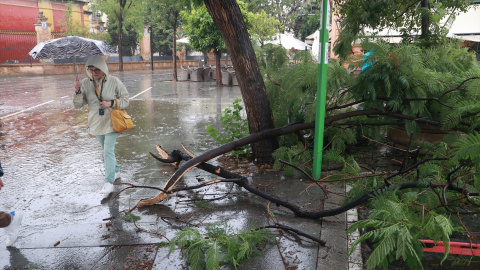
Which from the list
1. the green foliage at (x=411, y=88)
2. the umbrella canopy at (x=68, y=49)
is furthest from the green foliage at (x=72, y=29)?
the green foliage at (x=411, y=88)

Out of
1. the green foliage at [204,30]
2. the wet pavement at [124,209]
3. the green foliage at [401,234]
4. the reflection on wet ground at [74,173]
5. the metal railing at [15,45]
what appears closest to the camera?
the green foliage at [401,234]

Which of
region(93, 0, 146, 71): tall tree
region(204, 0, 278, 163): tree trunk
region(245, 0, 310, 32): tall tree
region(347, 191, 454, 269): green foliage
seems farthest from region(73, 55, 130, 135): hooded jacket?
region(245, 0, 310, 32): tall tree

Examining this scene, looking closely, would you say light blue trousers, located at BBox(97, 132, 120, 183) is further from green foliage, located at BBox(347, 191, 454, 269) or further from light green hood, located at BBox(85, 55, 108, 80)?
green foliage, located at BBox(347, 191, 454, 269)

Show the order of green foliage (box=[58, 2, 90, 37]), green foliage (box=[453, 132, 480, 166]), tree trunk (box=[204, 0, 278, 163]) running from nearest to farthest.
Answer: green foliage (box=[453, 132, 480, 166]) → tree trunk (box=[204, 0, 278, 163]) → green foliage (box=[58, 2, 90, 37])

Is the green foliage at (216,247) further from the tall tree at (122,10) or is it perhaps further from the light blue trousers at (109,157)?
the tall tree at (122,10)

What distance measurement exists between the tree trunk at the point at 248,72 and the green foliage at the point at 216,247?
272 centimetres

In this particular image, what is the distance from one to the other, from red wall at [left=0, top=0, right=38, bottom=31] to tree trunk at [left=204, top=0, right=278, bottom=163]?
1494 inches

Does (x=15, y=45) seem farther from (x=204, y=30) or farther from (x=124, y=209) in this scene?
(x=124, y=209)

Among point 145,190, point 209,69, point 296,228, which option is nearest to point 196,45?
point 209,69

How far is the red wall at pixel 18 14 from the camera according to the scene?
36469 mm

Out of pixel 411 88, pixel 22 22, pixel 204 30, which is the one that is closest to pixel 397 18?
pixel 411 88

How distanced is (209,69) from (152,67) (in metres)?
17.1

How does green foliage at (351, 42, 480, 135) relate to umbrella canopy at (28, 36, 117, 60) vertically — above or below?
below

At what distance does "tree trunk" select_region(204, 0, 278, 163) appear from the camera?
5953 millimetres
